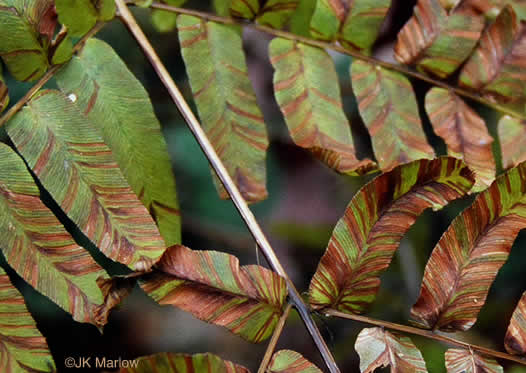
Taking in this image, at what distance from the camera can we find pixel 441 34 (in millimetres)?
899

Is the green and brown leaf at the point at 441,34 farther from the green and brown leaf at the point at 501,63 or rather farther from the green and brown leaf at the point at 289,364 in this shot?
the green and brown leaf at the point at 289,364

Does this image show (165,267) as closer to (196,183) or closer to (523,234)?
(196,183)

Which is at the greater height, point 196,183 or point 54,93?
point 54,93

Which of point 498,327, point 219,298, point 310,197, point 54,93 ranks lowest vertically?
point 498,327

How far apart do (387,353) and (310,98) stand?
425 mm

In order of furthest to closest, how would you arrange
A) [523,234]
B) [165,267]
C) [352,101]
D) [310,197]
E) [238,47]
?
[310,197] → [352,101] → [523,234] → [238,47] → [165,267]

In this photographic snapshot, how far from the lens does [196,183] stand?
1397mm

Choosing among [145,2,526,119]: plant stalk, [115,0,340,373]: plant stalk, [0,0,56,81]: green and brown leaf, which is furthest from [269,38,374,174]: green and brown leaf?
[0,0,56,81]: green and brown leaf

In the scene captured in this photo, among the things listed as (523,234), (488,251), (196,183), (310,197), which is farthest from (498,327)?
(196,183)

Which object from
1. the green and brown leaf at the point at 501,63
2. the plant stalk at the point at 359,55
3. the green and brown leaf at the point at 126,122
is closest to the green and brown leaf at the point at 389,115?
the plant stalk at the point at 359,55

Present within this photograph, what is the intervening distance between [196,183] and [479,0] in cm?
82

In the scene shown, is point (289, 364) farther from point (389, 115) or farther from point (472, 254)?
point (389, 115)

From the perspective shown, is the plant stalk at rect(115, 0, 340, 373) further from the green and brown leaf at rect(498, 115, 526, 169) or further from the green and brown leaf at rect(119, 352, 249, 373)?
the green and brown leaf at rect(498, 115, 526, 169)

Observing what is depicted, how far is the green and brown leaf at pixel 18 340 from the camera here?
2.18ft
